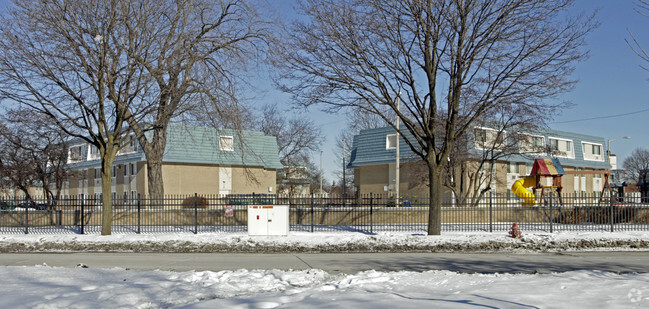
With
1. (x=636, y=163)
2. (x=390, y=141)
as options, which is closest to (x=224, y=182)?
(x=390, y=141)

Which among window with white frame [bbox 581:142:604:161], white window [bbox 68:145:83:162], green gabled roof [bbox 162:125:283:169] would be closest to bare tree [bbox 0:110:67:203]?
white window [bbox 68:145:83:162]

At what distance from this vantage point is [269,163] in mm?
52625

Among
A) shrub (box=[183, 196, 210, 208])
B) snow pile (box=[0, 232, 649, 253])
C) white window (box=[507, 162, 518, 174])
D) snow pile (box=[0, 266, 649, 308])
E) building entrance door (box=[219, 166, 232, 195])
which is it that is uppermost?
white window (box=[507, 162, 518, 174])

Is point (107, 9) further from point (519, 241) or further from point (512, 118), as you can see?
point (512, 118)

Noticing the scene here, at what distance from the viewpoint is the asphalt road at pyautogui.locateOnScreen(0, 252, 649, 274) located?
1382 centimetres

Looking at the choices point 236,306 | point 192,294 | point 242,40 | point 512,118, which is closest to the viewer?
point 236,306

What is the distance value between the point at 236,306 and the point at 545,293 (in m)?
4.61

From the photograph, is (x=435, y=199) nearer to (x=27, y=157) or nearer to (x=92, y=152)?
(x=27, y=157)

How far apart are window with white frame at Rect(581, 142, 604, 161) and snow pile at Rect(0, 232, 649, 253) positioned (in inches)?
1625

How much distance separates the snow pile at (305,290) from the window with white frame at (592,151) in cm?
5363

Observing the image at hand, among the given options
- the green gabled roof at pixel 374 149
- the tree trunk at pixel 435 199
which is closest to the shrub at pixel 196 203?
the tree trunk at pixel 435 199

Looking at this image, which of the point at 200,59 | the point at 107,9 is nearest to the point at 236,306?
the point at 107,9

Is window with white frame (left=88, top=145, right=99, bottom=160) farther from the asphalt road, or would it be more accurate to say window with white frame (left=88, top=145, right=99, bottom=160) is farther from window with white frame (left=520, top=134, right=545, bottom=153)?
window with white frame (left=520, top=134, right=545, bottom=153)

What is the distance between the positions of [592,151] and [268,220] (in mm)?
49848
